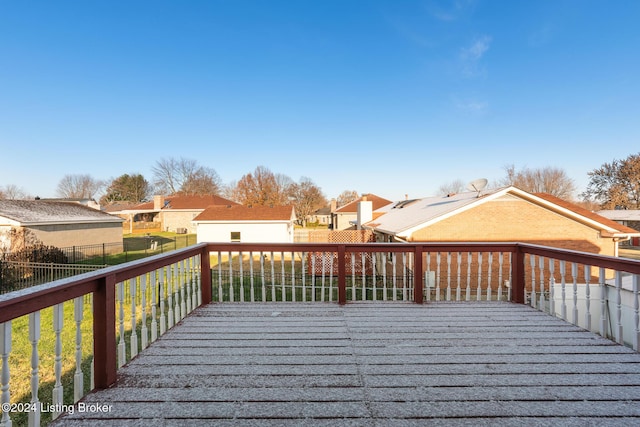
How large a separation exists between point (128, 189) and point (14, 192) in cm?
1434

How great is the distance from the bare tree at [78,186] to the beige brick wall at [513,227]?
54.8 metres

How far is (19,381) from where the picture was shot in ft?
13.9

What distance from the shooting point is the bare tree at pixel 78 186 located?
46594 millimetres

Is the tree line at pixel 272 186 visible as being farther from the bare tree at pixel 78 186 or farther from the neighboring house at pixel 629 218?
the neighboring house at pixel 629 218

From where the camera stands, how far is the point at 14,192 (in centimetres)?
4162

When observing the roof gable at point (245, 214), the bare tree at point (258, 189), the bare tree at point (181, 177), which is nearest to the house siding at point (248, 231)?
the roof gable at point (245, 214)

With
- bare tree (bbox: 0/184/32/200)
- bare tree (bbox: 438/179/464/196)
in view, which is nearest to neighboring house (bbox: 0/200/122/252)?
bare tree (bbox: 0/184/32/200)

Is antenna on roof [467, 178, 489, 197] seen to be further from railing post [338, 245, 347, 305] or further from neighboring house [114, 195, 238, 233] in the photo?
neighboring house [114, 195, 238, 233]

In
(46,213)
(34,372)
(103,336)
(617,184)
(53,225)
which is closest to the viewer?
(34,372)

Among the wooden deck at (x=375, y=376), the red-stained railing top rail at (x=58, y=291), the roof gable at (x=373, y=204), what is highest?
the roof gable at (x=373, y=204)

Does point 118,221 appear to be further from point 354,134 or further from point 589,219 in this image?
point 589,219

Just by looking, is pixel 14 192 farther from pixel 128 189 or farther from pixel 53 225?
pixel 53 225

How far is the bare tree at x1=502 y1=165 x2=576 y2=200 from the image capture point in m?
34.7

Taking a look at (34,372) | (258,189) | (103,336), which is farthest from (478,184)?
(258,189)
